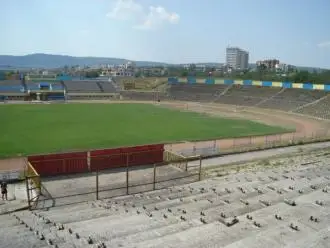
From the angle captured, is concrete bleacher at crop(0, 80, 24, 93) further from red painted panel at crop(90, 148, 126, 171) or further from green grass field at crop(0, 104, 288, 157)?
red painted panel at crop(90, 148, 126, 171)

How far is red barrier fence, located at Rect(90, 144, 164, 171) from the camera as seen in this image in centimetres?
2870

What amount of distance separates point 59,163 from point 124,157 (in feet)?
17.5

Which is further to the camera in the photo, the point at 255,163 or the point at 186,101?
the point at 186,101

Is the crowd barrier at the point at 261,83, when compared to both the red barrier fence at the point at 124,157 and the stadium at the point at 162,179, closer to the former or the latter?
the stadium at the point at 162,179

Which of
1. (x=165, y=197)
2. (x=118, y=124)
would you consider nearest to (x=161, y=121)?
(x=118, y=124)

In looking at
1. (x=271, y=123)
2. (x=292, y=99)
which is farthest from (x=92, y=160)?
(x=292, y=99)

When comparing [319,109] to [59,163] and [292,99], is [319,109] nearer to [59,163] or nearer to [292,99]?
[292,99]

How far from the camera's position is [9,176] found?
25812 mm

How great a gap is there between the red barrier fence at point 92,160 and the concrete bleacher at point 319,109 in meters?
53.5

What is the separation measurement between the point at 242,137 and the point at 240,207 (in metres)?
34.0

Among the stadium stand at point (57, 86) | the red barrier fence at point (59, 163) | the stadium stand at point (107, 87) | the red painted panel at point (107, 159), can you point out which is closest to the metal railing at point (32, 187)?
the red barrier fence at point (59, 163)

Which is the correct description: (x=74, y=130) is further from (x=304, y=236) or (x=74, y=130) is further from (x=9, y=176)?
(x=304, y=236)

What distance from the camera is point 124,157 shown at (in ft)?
98.0

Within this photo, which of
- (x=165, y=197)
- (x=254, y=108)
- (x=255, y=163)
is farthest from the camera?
(x=254, y=108)
